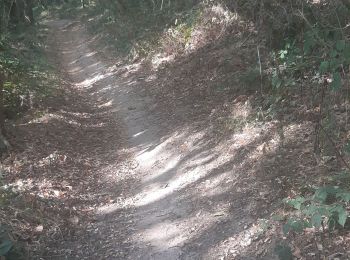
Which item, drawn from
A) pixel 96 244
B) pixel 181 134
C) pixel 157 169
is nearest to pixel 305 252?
pixel 96 244

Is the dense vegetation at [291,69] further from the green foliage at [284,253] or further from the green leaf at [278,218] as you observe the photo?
the green leaf at [278,218]

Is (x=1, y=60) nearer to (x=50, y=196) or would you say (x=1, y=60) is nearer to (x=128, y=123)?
(x=128, y=123)

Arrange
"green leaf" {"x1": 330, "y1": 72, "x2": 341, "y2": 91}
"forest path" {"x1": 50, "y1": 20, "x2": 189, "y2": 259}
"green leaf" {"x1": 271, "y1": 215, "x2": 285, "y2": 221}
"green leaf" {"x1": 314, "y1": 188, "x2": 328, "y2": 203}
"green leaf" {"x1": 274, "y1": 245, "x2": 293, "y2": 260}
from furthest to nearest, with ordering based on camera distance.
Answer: "forest path" {"x1": 50, "y1": 20, "x2": 189, "y2": 259}, "green leaf" {"x1": 271, "y1": 215, "x2": 285, "y2": 221}, "green leaf" {"x1": 330, "y1": 72, "x2": 341, "y2": 91}, "green leaf" {"x1": 274, "y1": 245, "x2": 293, "y2": 260}, "green leaf" {"x1": 314, "y1": 188, "x2": 328, "y2": 203}

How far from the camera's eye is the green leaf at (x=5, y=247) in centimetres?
419

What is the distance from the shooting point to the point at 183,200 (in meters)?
6.17

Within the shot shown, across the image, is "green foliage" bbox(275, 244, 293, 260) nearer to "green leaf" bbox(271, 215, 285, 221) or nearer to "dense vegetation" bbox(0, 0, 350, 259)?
"dense vegetation" bbox(0, 0, 350, 259)

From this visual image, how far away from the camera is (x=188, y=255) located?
4977 mm

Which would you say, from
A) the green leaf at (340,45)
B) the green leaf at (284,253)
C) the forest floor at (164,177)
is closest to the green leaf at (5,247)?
the forest floor at (164,177)

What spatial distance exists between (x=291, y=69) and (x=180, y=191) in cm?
288

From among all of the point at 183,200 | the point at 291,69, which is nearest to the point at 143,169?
the point at 183,200

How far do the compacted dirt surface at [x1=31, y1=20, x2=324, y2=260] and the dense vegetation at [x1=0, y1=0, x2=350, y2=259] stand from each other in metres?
0.51

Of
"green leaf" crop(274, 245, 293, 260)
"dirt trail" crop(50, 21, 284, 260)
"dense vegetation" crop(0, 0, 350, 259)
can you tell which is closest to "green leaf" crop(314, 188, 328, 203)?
"dense vegetation" crop(0, 0, 350, 259)

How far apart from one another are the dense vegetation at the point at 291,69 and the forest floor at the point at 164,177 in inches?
16.0

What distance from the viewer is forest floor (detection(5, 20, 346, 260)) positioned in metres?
5.18
